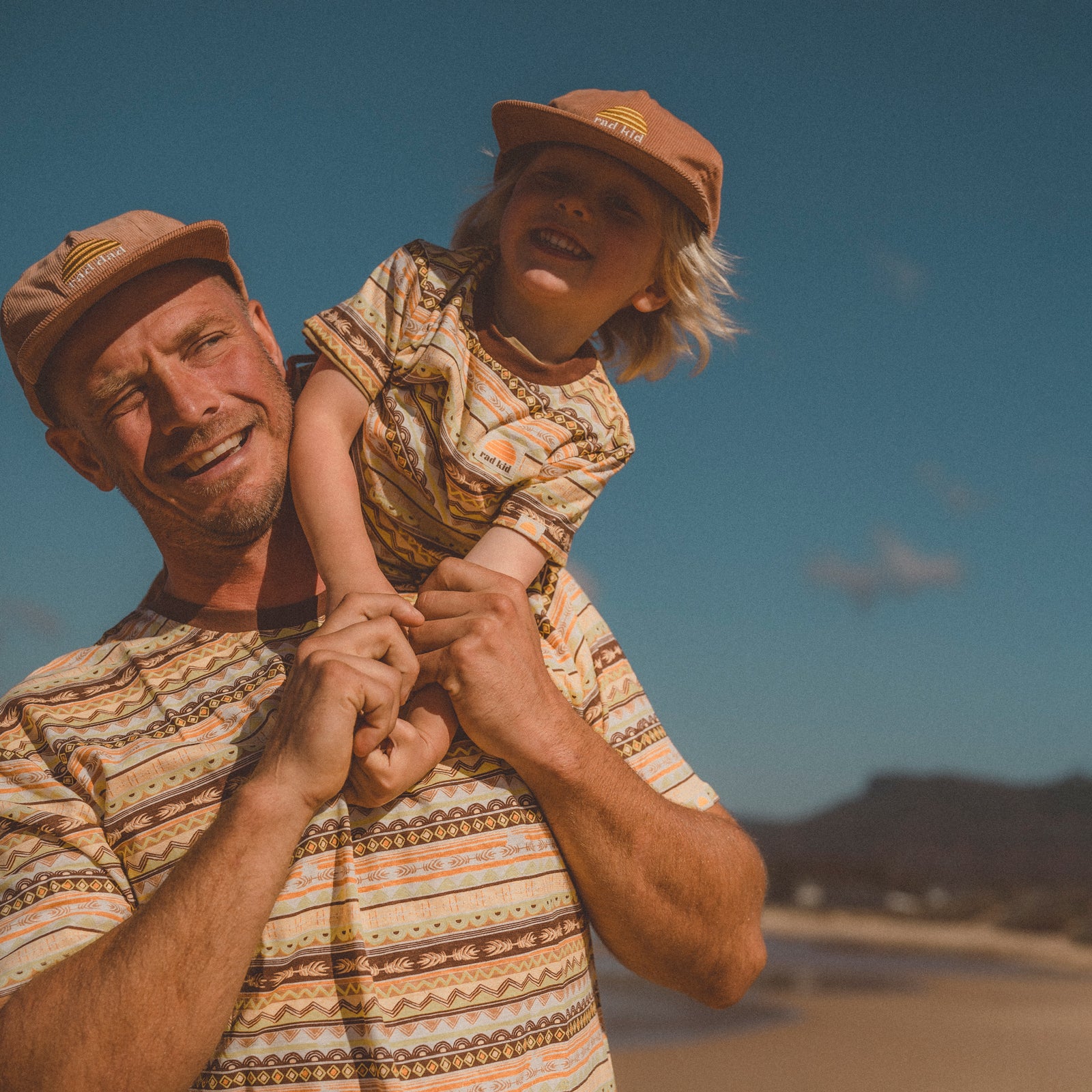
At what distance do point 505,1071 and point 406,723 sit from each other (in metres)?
0.63

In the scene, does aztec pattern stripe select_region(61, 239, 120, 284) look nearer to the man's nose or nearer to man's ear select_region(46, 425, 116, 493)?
the man's nose

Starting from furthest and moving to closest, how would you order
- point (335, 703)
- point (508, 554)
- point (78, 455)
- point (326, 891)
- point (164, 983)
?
point (78, 455) < point (508, 554) < point (326, 891) < point (335, 703) < point (164, 983)

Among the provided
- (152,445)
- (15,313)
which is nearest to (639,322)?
(152,445)

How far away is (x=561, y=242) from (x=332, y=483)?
753mm

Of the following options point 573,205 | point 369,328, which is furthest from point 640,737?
point 573,205

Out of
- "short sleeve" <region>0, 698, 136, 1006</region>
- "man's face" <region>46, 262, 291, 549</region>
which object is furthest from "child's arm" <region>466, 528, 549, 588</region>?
"short sleeve" <region>0, 698, 136, 1006</region>

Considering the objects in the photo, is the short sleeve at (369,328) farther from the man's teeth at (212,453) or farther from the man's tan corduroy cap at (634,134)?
the man's tan corduroy cap at (634,134)

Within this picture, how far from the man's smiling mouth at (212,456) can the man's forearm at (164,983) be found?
0.85 m

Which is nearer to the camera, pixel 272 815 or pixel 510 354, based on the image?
pixel 272 815

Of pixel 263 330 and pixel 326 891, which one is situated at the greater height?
pixel 263 330

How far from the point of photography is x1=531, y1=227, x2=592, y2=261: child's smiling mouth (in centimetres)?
244

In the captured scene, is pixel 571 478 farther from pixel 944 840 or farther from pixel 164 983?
pixel 944 840

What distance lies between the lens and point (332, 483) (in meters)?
2.24

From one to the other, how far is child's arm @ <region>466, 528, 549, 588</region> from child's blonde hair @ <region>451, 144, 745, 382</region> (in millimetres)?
815
